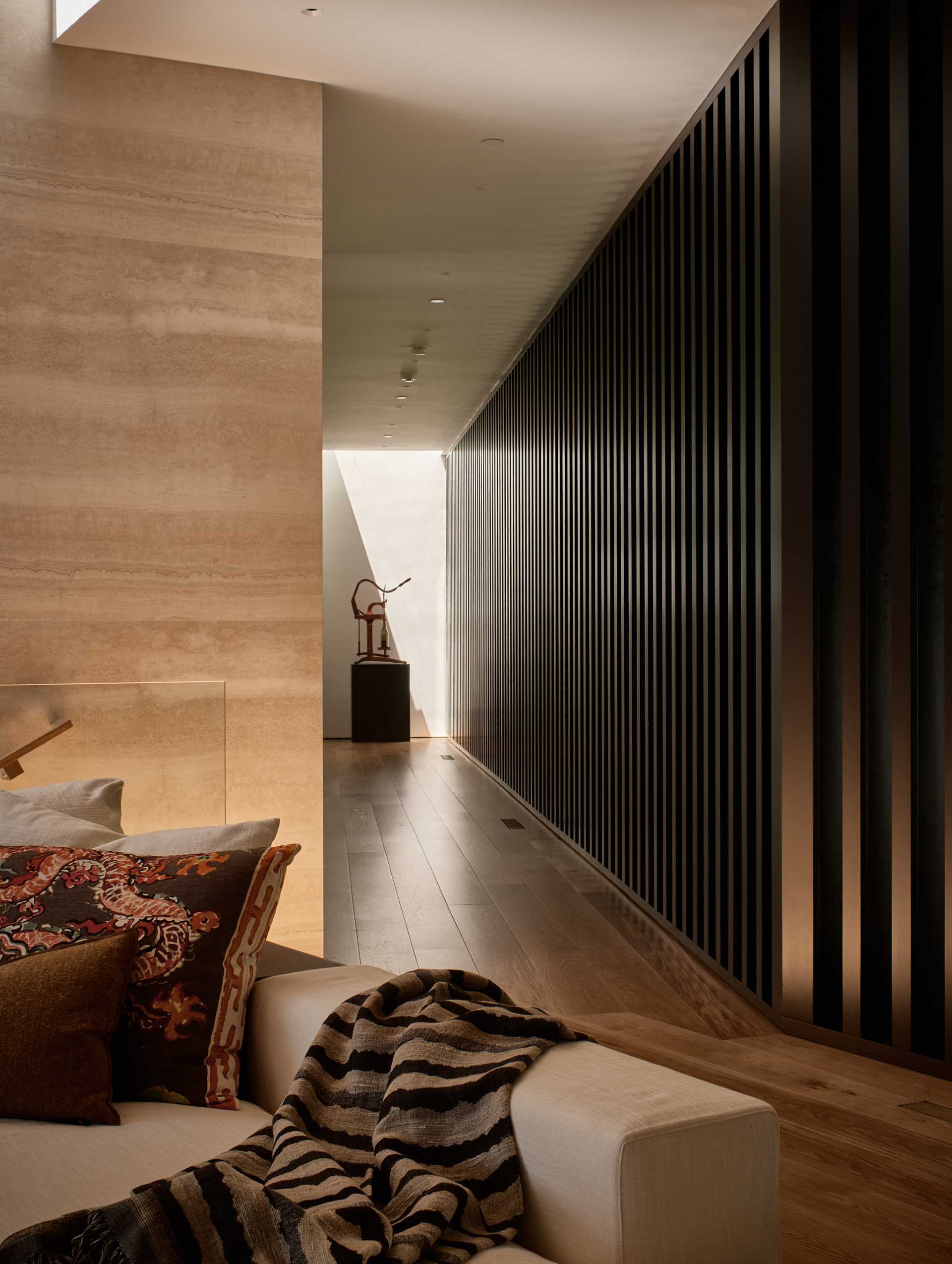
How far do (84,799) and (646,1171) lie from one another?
1.40m

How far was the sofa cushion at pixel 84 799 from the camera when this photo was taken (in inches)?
83.4

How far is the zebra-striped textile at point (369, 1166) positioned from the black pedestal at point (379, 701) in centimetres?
1006

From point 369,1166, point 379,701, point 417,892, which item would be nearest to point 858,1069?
point 369,1166

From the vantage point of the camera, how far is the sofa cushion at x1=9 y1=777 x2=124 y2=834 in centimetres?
212

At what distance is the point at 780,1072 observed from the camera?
280 cm

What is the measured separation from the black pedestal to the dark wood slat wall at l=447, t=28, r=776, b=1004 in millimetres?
4664

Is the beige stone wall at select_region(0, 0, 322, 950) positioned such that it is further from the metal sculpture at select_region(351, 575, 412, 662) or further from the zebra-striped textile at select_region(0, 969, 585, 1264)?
the metal sculpture at select_region(351, 575, 412, 662)

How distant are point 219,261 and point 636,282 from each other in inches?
75.9

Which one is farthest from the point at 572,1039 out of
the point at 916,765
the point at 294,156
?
the point at 294,156

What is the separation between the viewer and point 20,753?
→ 10.9 ft

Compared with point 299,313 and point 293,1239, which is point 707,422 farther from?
point 293,1239

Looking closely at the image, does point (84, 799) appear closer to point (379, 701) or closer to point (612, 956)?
point (612, 956)

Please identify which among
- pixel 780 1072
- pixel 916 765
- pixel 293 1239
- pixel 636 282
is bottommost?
pixel 780 1072

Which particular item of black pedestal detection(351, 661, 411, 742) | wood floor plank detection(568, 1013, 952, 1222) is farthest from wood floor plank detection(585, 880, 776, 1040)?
black pedestal detection(351, 661, 411, 742)
